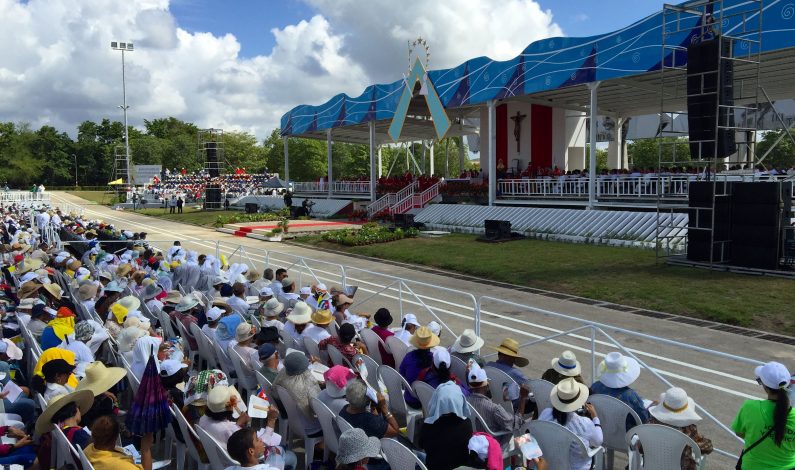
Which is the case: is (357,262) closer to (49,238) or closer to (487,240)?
(487,240)

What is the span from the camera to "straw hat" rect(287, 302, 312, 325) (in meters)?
6.70

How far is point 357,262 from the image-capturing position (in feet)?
63.4

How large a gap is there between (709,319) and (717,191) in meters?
4.82

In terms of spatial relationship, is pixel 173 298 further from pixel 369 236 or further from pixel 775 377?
pixel 369 236

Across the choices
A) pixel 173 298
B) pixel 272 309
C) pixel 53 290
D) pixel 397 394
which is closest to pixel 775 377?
pixel 397 394

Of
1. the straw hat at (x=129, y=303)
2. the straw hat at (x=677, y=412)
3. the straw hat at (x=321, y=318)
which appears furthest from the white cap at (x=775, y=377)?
the straw hat at (x=129, y=303)

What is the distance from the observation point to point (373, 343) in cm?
664

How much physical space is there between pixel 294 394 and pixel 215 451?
96 centimetres

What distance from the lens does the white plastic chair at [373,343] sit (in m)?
6.61

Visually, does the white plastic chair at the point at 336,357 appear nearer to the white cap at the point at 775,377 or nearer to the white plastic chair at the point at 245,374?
the white plastic chair at the point at 245,374

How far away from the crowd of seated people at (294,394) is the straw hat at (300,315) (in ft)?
0.08

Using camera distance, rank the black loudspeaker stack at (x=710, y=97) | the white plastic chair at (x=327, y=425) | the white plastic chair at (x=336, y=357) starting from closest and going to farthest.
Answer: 1. the white plastic chair at (x=327, y=425)
2. the white plastic chair at (x=336, y=357)
3. the black loudspeaker stack at (x=710, y=97)

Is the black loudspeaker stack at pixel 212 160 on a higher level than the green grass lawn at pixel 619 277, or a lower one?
higher

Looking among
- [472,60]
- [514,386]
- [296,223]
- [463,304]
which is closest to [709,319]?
[463,304]
